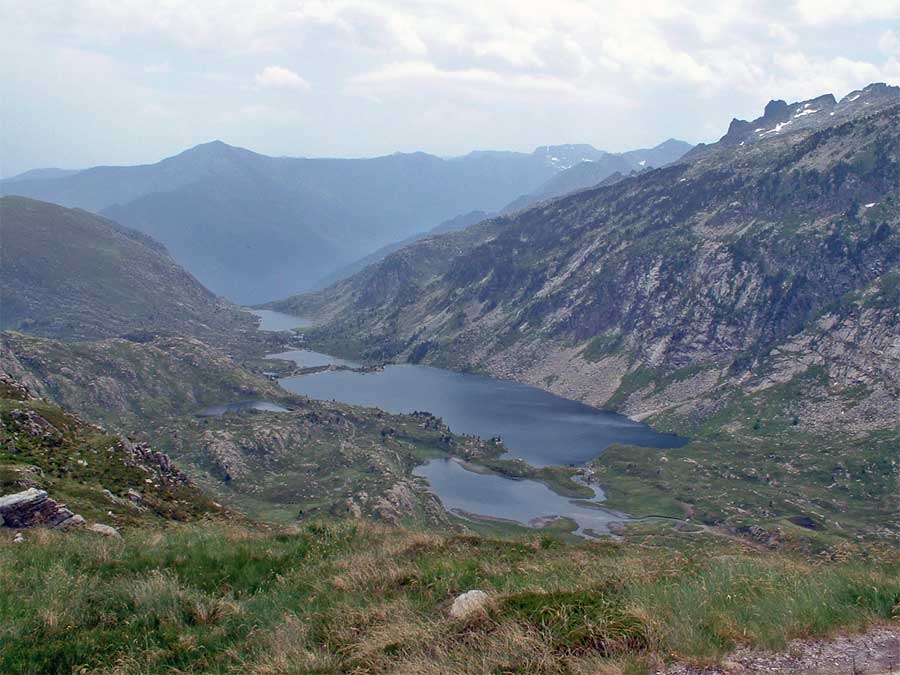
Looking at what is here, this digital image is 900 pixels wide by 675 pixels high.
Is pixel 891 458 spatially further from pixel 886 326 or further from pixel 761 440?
pixel 886 326

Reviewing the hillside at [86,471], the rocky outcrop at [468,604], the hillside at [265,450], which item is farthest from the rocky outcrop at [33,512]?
the hillside at [265,450]

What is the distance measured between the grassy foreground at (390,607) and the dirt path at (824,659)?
0.27 meters

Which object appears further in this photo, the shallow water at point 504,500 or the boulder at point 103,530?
the shallow water at point 504,500

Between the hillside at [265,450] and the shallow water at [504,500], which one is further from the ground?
the hillside at [265,450]

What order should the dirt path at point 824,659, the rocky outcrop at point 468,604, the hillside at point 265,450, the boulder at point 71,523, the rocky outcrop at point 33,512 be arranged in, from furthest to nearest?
the hillside at point 265,450 < the boulder at point 71,523 < the rocky outcrop at point 33,512 < the rocky outcrop at point 468,604 < the dirt path at point 824,659

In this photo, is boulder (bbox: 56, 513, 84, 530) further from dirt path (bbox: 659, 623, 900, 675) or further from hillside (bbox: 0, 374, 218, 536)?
dirt path (bbox: 659, 623, 900, 675)

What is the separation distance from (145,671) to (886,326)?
230144 mm

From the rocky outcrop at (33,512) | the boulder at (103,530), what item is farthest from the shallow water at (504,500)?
the boulder at (103,530)

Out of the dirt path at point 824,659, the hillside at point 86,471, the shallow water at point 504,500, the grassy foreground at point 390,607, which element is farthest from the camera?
the shallow water at point 504,500

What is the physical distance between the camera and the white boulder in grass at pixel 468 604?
13.6 meters

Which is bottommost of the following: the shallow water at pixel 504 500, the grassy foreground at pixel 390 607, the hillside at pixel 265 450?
the shallow water at pixel 504 500

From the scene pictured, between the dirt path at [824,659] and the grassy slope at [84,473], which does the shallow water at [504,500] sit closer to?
the grassy slope at [84,473]

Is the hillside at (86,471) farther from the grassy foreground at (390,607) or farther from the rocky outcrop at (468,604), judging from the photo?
the rocky outcrop at (468,604)

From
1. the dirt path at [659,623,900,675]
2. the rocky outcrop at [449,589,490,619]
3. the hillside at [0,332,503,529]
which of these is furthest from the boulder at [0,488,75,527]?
the hillside at [0,332,503,529]
